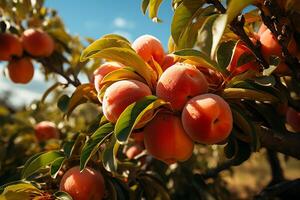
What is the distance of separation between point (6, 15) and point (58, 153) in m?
1.20

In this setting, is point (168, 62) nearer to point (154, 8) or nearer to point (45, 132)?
point (154, 8)

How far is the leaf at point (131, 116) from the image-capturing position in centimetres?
75

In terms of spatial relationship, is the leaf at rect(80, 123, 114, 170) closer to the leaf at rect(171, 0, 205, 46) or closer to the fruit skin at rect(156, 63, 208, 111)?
the fruit skin at rect(156, 63, 208, 111)

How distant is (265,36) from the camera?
0.97 m

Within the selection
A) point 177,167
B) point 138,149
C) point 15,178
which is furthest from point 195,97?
point 177,167

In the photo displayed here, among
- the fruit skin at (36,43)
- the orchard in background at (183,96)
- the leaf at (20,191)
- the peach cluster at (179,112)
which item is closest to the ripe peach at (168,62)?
the orchard in background at (183,96)

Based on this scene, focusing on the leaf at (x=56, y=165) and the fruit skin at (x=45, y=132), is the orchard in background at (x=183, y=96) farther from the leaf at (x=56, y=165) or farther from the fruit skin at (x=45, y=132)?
the fruit skin at (x=45, y=132)

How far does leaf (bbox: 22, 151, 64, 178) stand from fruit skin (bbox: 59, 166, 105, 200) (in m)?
0.07

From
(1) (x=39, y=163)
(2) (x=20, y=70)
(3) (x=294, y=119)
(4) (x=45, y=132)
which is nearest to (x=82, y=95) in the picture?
(1) (x=39, y=163)

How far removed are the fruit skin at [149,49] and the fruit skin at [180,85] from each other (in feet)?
0.48

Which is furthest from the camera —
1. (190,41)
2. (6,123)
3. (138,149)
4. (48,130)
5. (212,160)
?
(212,160)

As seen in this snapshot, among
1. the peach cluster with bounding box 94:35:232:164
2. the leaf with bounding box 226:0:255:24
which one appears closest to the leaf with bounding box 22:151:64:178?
the peach cluster with bounding box 94:35:232:164

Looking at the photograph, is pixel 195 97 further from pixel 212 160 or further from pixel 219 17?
pixel 212 160

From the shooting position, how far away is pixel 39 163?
105 cm
